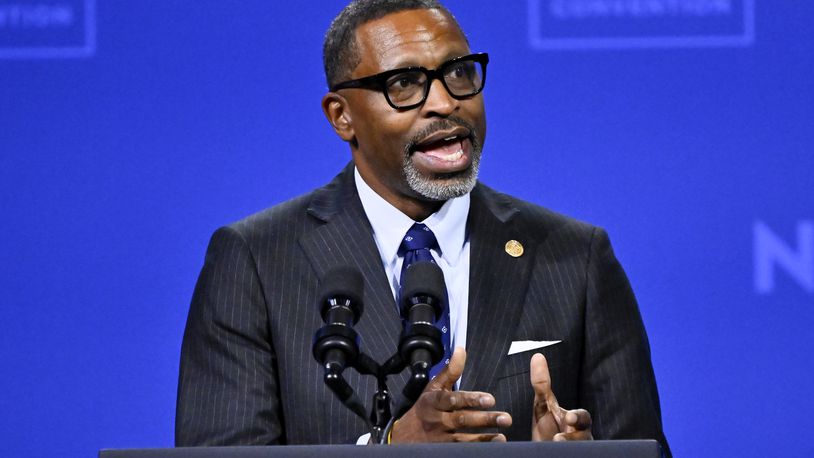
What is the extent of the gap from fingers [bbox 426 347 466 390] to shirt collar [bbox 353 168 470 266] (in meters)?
0.61

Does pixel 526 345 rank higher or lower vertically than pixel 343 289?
lower

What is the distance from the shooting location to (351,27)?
9.44 feet

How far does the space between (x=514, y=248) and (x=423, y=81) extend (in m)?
0.41

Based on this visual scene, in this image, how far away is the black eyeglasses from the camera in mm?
2719

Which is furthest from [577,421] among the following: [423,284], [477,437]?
[423,284]

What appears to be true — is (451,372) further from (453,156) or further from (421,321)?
(453,156)

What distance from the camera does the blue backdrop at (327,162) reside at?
3.44m

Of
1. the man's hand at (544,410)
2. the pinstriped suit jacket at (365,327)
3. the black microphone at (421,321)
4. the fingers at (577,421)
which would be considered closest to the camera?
the black microphone at (421,321)

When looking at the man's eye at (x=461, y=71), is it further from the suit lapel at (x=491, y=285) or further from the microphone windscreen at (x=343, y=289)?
the microphone windscreen at (x=343, y=289)

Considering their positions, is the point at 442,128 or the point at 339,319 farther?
the point at 442,128

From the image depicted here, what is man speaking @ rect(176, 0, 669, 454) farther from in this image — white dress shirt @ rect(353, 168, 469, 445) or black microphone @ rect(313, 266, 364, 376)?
black microphone @ rect(313, 266, 364, 376)

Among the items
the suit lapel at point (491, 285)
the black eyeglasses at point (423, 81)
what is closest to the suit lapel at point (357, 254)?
Result: the suit lapel at point (491, 285)

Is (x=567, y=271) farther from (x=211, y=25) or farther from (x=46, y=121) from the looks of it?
(x=46, y=121)

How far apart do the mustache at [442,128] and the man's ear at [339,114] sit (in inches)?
8.0
